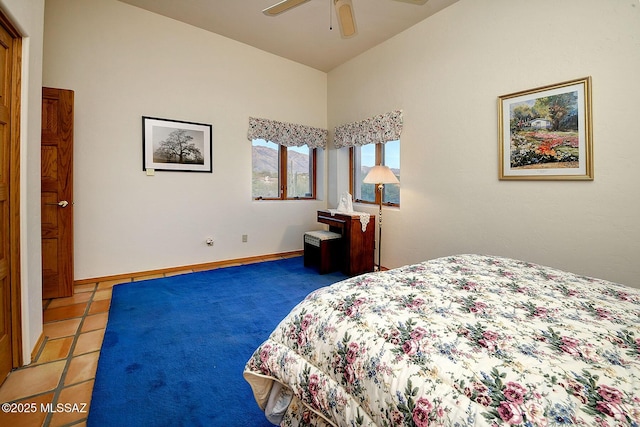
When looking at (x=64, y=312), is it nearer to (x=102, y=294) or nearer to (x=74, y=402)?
(x=102, y=294)

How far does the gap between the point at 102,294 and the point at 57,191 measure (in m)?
1.07

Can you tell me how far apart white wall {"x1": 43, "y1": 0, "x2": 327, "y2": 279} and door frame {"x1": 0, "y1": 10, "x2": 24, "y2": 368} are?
1.67m

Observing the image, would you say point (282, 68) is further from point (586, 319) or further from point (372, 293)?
point (586, 319)

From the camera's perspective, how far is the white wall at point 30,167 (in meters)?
1.73

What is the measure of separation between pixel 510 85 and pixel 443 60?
31.8 inches

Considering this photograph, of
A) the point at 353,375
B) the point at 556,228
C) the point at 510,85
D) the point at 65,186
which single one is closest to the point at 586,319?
the point at 353,375

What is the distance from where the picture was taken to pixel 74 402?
1505 millimetres

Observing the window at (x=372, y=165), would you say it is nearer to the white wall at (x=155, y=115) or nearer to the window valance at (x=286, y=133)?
the window valance at (x=286, y=133)

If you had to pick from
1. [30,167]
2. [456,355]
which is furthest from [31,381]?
[456,355]

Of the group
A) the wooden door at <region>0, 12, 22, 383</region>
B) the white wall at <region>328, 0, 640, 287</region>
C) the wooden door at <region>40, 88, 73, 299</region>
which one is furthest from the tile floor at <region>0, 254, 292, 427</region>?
the white wall at <region>328, 0, 640, 287</region>

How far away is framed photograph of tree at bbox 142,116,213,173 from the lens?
11.5 ft

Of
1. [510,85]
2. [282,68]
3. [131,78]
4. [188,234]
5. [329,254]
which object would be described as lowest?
[329,254]

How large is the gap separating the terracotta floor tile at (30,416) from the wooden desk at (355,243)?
2799mm

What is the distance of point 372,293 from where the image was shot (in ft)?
4.13
